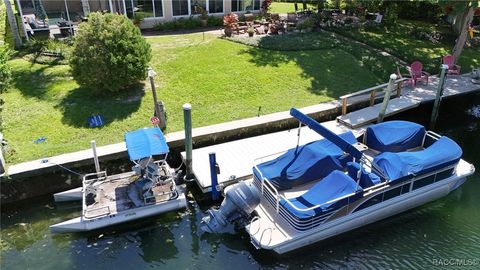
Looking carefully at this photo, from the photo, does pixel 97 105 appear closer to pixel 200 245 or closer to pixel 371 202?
pixel 200 245

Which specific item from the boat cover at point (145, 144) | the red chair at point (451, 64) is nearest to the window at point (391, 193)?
the boat cover at point (145, 144)

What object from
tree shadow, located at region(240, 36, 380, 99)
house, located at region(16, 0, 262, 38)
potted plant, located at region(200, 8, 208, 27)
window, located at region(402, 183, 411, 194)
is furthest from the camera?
potted plant, located at region(200, 8, 208, 27)

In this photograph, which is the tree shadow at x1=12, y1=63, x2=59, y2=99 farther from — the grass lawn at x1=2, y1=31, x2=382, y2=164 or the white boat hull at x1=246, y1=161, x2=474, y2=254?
the white boat hull at x1=246, y1=161, x2=474, y2=254

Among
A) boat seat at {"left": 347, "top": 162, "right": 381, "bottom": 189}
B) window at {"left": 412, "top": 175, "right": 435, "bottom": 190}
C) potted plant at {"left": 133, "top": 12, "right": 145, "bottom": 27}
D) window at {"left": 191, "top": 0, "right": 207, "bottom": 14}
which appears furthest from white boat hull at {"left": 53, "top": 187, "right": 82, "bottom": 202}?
window at {"left": 191, "top": 0, "right": 207, "bottom": 14}

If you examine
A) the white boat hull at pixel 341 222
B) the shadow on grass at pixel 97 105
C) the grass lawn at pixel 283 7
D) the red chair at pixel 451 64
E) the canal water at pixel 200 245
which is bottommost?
the canal water at pixel 200 245

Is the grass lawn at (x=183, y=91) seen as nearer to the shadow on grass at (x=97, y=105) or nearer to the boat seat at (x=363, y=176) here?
the shadow on grass at (x=97, y=105)

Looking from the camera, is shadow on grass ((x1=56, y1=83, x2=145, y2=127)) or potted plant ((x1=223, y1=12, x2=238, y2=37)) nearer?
shadow on grass ((x1=56, y1=83, x2=145, y2=127))

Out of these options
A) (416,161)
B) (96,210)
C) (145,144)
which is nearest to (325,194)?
(416,161)
